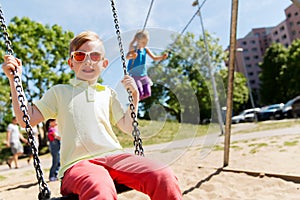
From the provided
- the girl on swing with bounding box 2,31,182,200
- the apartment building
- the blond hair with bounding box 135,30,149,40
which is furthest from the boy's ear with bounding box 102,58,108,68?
the apartment building

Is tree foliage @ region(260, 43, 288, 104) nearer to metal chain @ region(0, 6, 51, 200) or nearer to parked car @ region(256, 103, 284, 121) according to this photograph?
parked car @ region(256, 103, 284, 121)

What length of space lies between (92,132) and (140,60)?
1.44 metres

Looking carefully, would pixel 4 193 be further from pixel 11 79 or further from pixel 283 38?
pixel 283 38

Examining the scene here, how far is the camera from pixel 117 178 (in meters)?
1.64

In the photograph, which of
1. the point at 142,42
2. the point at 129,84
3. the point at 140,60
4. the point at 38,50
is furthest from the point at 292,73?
the point at 129,84

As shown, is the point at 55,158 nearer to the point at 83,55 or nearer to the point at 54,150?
the point at 54,150

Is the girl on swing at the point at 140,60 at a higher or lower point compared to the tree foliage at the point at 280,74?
lower

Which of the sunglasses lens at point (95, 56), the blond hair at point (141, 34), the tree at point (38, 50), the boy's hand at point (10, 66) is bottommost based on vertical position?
the boy's hand at point (10, 66)

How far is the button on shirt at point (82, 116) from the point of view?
5.27 ft

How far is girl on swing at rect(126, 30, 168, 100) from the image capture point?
2.75 metres

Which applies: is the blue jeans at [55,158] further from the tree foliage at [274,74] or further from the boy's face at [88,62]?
the tree foliage at [274,74]

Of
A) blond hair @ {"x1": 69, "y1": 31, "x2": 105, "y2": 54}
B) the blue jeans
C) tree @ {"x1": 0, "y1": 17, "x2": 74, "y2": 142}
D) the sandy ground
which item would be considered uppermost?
tree @ {"x1": 0, "y1": 17, "x2": 74, "y2": 142}

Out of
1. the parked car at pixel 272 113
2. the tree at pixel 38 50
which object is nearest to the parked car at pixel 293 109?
the parked car at pixel 272 113

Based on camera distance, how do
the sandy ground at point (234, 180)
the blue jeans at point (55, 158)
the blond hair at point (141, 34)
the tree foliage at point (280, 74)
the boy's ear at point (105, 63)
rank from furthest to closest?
1. the tree foliage at point (280, 74)
2. the blue jeans at point (55, 158)
3. the sandy ground at point (234, 180)
4. the blond hair at point (141, 34)
5. the boy's ear at point (105, 63)
